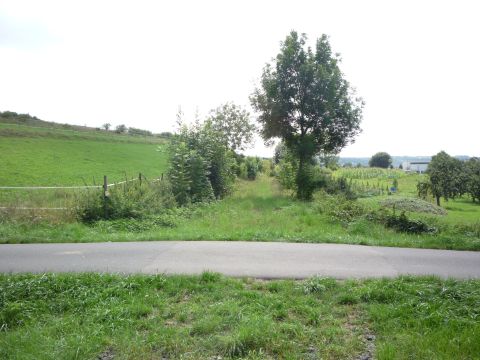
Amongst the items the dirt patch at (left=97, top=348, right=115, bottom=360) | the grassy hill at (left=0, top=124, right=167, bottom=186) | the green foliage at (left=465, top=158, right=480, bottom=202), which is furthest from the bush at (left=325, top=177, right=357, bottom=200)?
the dirt patch at (left=97, top=348, right=115, bottom=360)

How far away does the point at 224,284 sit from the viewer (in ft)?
18.3

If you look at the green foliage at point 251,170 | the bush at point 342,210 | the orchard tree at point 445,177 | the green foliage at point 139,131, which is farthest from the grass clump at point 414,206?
the green foliage at point 139,131

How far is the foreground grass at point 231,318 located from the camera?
149 inches

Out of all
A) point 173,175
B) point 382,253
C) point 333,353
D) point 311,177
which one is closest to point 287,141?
point 311,177

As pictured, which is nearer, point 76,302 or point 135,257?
point 76,302

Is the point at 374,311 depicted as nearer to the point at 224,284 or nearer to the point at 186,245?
the point at 224,284

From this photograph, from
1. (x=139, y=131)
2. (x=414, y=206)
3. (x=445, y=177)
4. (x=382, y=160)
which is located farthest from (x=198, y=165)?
(x=382, y=160)

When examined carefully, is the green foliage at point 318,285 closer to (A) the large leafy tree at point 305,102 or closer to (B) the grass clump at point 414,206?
(B) the grass clump at point 414,206

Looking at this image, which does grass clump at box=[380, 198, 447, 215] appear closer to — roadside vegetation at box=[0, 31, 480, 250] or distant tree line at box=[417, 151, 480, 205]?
roadside vegetation at box=[0, 31, 480, 250]

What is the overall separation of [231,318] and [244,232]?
518 cm

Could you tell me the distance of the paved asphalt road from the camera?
20.8 feet

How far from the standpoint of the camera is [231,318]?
440 centimetres

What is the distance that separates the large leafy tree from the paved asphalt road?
1434 centimetres

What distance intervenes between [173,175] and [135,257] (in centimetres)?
926
